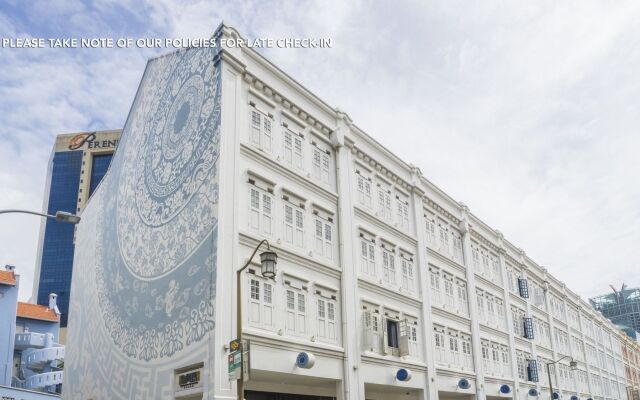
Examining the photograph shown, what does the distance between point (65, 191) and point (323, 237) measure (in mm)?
121342

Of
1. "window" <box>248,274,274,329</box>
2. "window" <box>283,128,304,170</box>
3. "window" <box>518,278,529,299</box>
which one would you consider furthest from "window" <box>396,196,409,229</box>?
"window" <box>518,278,529,299</box>

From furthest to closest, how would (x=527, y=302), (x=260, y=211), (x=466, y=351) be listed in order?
(x=527, y=302)
(x=466, y=351)
(x=260, y=211)

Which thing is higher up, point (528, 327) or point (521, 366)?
point (528, 327)

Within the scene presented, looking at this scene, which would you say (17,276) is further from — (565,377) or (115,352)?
(565,377)

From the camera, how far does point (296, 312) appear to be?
25047mm

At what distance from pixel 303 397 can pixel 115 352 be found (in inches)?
366

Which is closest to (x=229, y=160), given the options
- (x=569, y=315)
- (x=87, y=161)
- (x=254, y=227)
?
(x=254, y=227)

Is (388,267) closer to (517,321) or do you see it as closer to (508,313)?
(508,313)

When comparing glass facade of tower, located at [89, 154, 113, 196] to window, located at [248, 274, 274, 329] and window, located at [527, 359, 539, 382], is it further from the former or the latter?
window, located at [248, 274, 274, 329]

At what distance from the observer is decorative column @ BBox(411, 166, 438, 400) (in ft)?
108

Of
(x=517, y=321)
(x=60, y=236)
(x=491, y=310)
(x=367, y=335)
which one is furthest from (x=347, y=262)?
(x=60, y=236)

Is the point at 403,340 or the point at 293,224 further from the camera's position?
the point at 403,340

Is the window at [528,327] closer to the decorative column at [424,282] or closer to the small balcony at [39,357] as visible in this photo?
the decorative column at [424,282]

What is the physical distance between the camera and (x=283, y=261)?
25.2 m
